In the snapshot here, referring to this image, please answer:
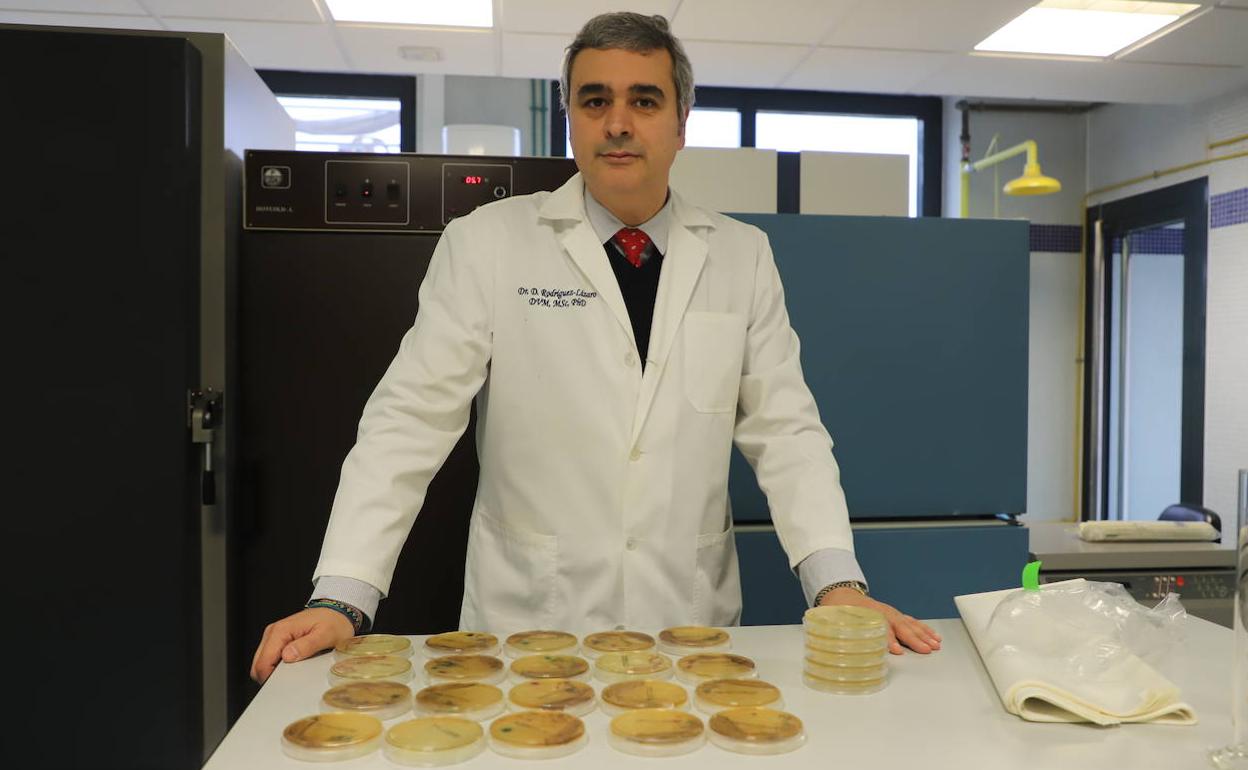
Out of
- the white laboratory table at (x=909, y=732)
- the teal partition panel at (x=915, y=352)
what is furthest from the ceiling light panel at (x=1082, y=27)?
the white laboratory table at (x=909, y=732)

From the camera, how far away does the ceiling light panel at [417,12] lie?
3.63 meters

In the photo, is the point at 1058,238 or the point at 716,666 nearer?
the point at 716,666

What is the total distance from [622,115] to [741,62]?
3.07 meters

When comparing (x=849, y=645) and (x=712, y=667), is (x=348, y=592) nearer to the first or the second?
(x=712, y=667)

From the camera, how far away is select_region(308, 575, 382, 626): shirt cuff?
1158 millimetres

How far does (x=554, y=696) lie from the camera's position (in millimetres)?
835

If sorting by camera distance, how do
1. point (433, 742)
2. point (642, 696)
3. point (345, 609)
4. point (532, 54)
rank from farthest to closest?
point (532, 54) < point (345, 609) < point (642, 696) < point (433, 742)

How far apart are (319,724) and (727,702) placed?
1.13ft

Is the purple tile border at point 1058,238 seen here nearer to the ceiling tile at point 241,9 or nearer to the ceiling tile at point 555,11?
the ceiling tile at point 555,11

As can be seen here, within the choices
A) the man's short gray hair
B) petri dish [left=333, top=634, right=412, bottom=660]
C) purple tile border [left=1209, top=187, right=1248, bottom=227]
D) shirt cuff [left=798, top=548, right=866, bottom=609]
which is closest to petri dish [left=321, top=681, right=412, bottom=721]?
petri dish [left=333, top=634, right=412, bottom=660]

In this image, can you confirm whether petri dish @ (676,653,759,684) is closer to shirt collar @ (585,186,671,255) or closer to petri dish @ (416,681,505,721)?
petri dish @ (416,681,505,721)

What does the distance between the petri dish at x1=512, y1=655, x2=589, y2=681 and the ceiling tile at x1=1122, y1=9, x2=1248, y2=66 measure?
376cm

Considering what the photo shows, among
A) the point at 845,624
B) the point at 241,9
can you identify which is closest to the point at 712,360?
the point at 845,624

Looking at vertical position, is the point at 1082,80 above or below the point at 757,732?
above
